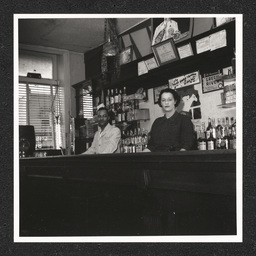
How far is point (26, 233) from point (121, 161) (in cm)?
64

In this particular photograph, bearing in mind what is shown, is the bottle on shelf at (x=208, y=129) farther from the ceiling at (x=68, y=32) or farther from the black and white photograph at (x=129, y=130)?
the ceiling at (x=68, y=32)

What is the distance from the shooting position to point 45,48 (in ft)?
19.5

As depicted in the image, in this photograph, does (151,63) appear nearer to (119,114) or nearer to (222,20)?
(119,114)

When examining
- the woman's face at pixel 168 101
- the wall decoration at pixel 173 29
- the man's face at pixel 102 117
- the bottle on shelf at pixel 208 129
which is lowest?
the bottle on shelf at pixel 208 129

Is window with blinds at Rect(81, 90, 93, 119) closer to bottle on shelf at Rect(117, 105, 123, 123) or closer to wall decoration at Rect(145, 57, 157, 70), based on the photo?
bottle on shelf at Rect(117, 105, 123, 123)

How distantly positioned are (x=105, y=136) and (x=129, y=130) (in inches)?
38.6

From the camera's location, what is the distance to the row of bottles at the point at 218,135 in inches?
135

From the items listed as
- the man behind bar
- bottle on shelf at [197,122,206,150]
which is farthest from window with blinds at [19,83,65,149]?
bottle on shelf at [197,122,206,150]

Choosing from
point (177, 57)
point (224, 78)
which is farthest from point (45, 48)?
point (224, 78)

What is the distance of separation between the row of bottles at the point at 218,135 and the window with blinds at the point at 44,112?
3057mm

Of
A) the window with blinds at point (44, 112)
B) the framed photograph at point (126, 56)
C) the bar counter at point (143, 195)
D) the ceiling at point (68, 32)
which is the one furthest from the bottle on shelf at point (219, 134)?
the window with blinds at point (44, 112)

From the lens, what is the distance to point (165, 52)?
4.09 meters
